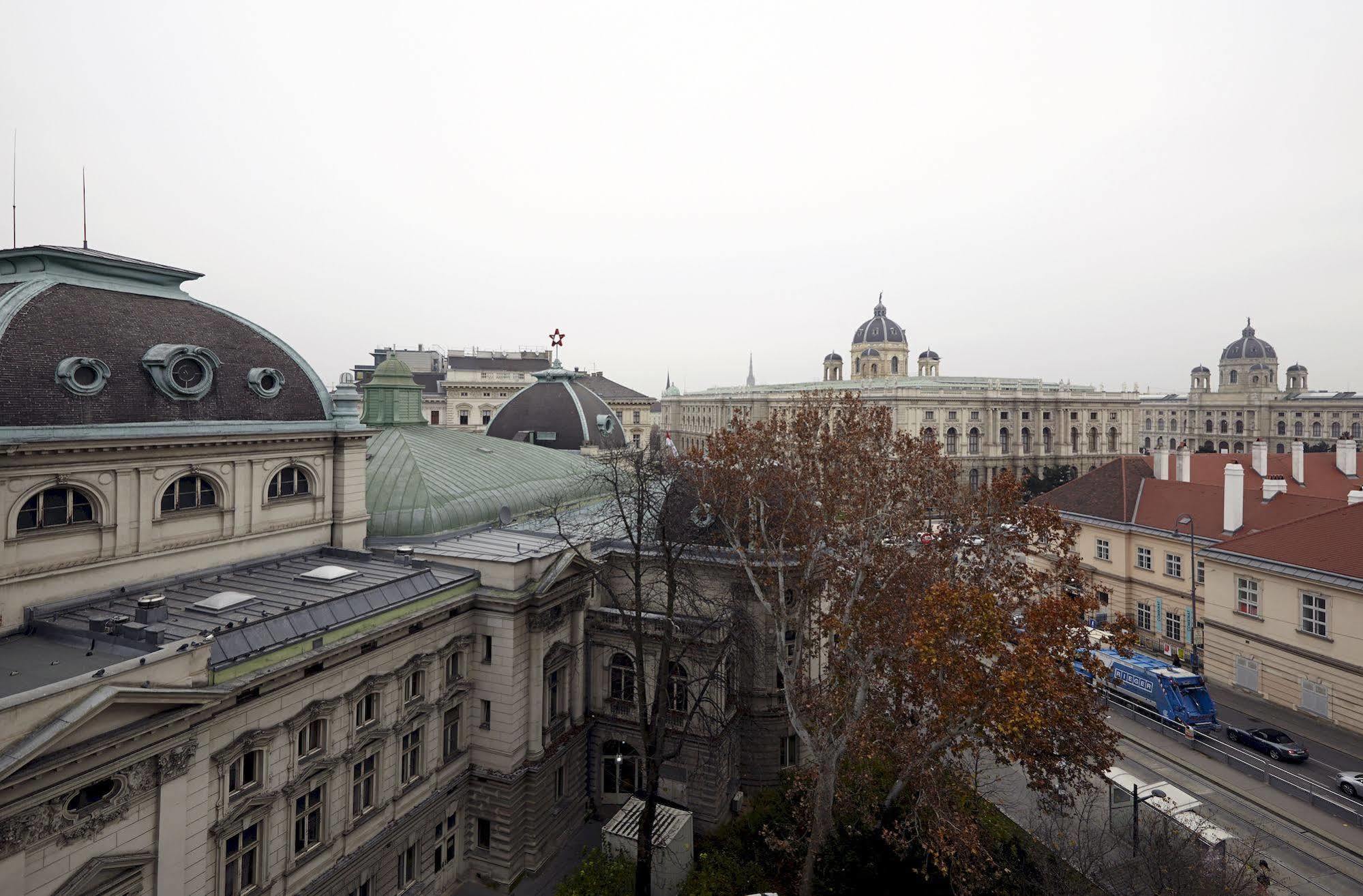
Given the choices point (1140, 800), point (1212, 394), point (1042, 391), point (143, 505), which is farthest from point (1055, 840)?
point (1212, 394)

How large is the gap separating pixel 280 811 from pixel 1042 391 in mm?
124738

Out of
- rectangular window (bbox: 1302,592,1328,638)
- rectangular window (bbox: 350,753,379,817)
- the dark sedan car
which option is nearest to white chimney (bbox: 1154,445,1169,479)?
rectangular window (bbox: 1302,592,1328,638)

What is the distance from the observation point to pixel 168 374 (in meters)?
19.8

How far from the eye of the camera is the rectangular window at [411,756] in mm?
22203

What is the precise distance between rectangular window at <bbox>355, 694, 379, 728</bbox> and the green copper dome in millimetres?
8669

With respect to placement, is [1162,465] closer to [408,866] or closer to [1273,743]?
[1273,743]

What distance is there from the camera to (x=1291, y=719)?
3300 centimetres

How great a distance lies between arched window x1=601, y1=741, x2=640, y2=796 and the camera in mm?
29000

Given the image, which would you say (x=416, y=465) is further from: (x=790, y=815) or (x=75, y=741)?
(x=790, y=815)

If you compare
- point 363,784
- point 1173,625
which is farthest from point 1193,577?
point 363,784

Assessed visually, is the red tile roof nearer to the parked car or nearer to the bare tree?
the parked car

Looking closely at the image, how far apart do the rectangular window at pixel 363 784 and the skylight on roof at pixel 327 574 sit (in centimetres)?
535

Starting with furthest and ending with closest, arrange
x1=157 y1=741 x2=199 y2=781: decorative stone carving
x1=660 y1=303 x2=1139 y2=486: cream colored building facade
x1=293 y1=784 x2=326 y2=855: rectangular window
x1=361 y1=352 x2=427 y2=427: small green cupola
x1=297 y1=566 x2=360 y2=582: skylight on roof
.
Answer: x1=660 y1=303 x2=1139 y2=486: cream colored building facade
x1=361 y1=352 x2=427 y2=427: small green cupola
x1=297 y1=566 x2=360 y2=582: skylight on roof
x1=293 y1=784 x2=326 y2=855: rectangular window
x1=157 y1=741 x2=199 y2=781: decorative stone carving

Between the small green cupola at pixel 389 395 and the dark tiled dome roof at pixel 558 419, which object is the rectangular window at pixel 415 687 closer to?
the small green cupola at pixel 389 395
